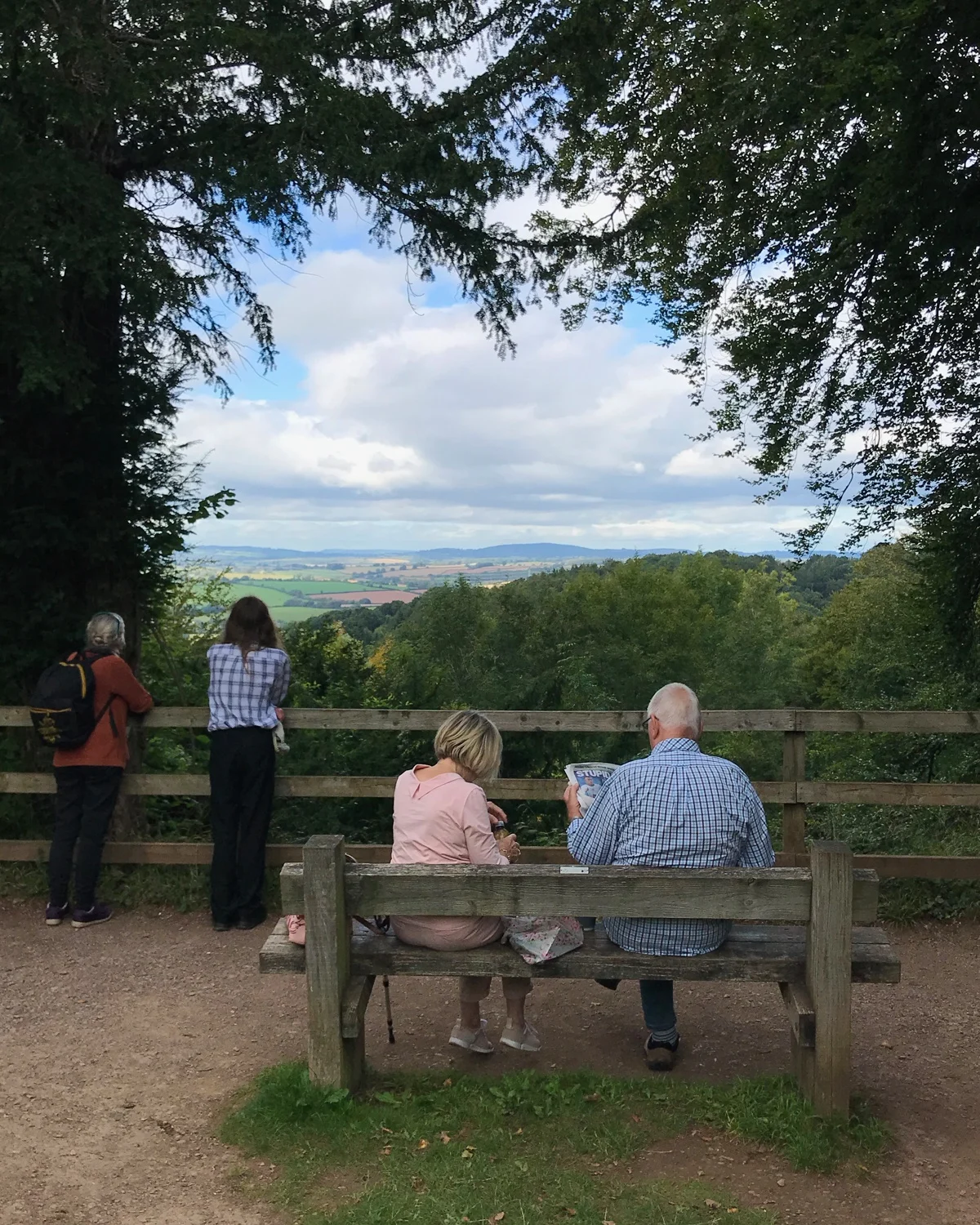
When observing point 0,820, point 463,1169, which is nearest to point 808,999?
point 463,1169

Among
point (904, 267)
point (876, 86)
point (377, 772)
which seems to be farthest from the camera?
point (377, 772)

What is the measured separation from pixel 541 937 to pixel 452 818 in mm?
518

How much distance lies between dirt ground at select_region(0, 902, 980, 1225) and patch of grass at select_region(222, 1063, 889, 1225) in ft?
0.34

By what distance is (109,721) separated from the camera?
599 centimetres

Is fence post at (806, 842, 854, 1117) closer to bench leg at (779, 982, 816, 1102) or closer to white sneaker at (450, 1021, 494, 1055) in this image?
bench leg at (779, 982, 816, 1102)

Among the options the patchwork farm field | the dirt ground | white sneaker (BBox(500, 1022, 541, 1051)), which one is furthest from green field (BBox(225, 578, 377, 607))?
white sneaker (BBox(500, 1022, 541, 1051))

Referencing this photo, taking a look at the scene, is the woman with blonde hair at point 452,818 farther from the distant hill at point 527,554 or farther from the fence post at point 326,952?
the distant hill at point 527,554

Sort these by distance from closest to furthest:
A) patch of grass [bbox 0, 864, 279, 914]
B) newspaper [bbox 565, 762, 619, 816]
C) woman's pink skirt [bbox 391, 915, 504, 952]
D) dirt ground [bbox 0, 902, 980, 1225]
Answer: dirt ground [bbox 0, 902, 980, 1225] < woman's pink skirt [bbox 391, 915, 504, 952] < newspaper [bbox 565, 762, 619, 816] < patch of grass [bbox 0, 864, 279, 914]

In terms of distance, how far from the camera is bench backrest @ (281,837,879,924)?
351 centimetres

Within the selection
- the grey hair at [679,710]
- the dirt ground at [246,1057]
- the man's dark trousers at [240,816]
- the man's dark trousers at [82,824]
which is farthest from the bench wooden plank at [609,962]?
the man's dark trousers at [82,824]

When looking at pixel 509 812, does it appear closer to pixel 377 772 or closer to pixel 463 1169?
pixel 377 772

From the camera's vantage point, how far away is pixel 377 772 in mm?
11586

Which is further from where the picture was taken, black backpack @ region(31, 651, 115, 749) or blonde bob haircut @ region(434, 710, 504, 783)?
black backpack @ region(31, 651, 115, 749)

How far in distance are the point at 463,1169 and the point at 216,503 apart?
525 centimetres
